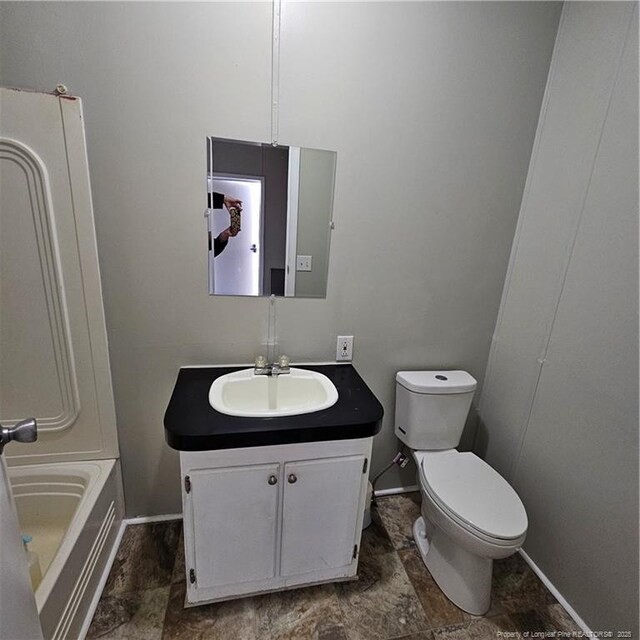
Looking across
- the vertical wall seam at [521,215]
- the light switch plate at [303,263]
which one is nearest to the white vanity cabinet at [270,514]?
the light switch plate at [303,263]

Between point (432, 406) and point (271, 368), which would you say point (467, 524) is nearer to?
point (432, 406)

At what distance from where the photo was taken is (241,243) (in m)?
1.32

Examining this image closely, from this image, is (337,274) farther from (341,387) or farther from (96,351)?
(96,351)

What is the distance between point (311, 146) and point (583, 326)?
126 cm

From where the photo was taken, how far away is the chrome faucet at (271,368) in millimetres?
1354

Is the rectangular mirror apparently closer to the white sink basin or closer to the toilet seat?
the white sink basin

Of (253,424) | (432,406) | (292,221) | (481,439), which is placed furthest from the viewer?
(481,439)

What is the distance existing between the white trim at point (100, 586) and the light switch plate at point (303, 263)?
4.68 ft

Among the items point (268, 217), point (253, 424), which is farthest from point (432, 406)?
point (268, 217)

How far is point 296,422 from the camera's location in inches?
41.4

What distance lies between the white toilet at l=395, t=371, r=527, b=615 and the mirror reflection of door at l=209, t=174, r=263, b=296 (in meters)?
0.84

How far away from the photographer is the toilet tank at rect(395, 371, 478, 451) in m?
1.49

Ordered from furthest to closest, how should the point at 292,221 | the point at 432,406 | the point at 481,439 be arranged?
1. the point at 481,439
2. the point at 432,406
3. the point at 292,221

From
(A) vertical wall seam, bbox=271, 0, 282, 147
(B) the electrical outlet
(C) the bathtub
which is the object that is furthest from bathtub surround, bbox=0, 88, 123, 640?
(B) the electrical outlet
